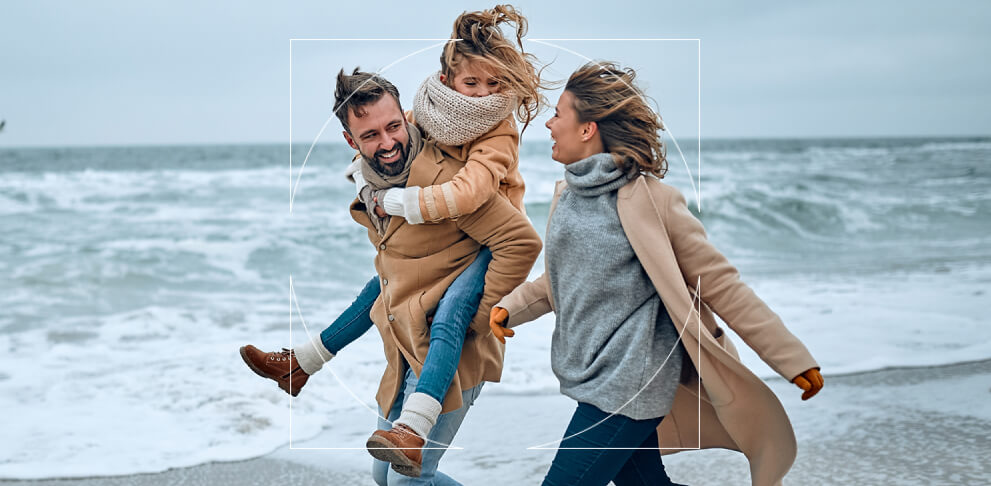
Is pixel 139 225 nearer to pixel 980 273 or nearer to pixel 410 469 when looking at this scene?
pixel 980 273

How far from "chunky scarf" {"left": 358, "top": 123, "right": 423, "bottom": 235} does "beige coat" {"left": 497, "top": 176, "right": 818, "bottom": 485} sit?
15.3 inches

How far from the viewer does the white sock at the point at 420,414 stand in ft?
7.22

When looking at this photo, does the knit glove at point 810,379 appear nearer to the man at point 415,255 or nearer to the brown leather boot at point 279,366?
the man at point 415,255

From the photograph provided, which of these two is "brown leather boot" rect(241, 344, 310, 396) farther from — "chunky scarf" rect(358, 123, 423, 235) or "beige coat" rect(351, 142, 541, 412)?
"chunky scarf" rect(358, 123, 423, 235)

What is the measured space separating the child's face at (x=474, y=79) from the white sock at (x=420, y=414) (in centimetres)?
77

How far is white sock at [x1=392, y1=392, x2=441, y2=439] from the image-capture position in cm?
220

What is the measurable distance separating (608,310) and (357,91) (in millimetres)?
836

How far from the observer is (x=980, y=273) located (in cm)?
824

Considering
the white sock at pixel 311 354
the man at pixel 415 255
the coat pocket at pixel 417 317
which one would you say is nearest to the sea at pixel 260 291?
the white sock at pixel 311 354

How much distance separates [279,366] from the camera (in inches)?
104

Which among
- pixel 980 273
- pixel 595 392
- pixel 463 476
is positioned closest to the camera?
pixel 595 392

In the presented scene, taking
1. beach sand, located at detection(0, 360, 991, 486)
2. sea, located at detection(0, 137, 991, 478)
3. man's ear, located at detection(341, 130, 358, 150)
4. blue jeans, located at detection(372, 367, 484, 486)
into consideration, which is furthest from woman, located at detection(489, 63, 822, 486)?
beach sand, located at detection(0, 360, 991, 486)

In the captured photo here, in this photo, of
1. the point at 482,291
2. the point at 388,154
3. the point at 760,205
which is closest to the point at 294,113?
the point at 388,154

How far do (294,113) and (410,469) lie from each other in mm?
1043
